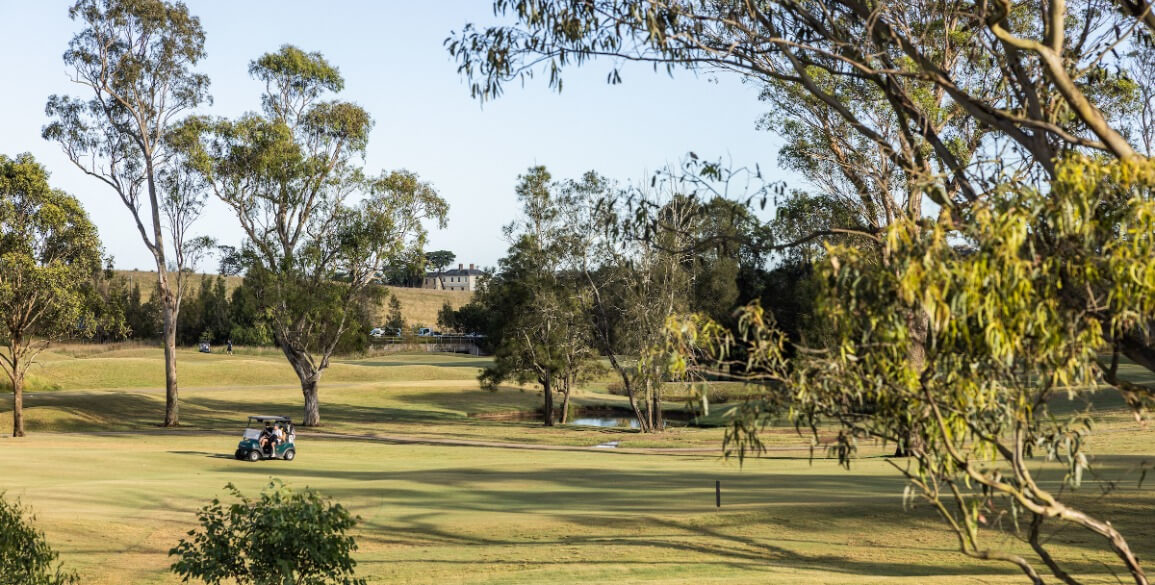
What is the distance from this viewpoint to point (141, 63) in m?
51.5

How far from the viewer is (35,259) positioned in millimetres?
45156

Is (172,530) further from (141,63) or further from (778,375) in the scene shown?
(141,63)

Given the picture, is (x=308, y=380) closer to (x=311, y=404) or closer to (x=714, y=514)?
(x=311, y=404)

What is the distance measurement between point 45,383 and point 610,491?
5066cm

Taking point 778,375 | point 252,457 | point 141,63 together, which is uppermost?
point 141,63

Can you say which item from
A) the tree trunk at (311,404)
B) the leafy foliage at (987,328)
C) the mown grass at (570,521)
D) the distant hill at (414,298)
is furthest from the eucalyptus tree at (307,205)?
the distant hill at (414,298)

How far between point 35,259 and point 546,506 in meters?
32.7

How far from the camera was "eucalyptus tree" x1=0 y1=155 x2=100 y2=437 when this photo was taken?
44.1 m

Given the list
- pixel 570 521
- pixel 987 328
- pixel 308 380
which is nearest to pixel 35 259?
pixel 308 380

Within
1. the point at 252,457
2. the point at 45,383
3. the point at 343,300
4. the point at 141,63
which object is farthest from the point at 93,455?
the point at 45,383

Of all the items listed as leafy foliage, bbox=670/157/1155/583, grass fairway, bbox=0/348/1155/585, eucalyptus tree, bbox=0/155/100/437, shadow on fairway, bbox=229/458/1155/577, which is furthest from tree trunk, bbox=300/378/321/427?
leafy foliage, bbox=670/157/1155/583

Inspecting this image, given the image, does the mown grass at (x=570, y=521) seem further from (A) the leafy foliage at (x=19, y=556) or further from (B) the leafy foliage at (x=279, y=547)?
(B) the leafy foliage at (x=279, y=547)

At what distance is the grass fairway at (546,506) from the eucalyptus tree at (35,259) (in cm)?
458

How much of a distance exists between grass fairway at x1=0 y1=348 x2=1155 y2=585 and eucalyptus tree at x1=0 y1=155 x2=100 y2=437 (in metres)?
4.58
